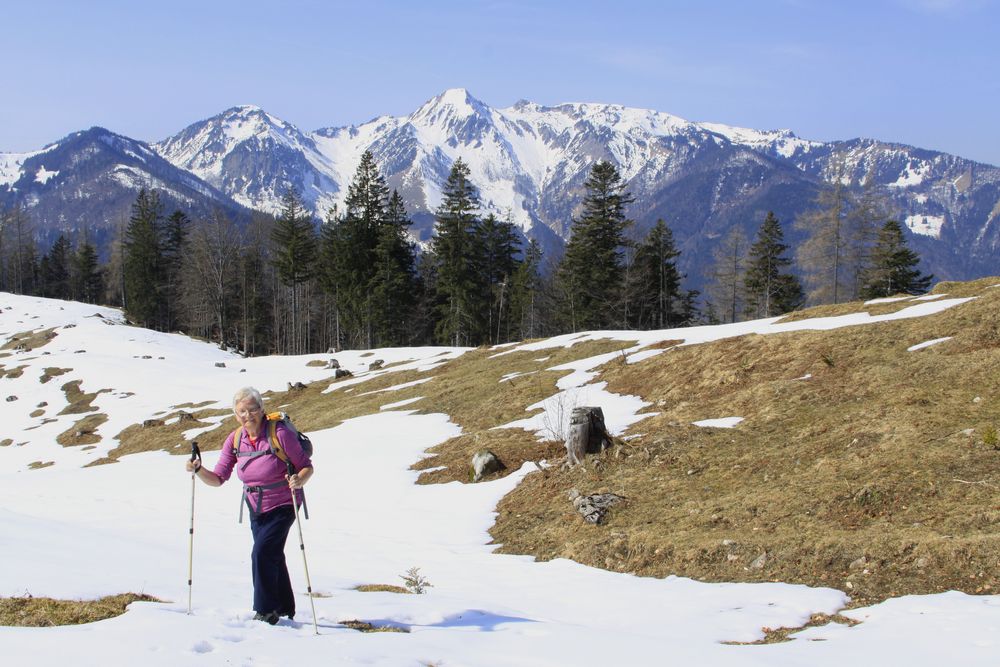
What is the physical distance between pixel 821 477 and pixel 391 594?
22.5ft

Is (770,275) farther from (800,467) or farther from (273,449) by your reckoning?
(273,449)

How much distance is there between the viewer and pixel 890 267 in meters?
46.7

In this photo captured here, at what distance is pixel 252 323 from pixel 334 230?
1772 cm

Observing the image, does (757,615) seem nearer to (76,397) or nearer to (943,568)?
(943,568)

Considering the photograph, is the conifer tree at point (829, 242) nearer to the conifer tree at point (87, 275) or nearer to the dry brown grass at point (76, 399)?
the dry brown grass at point (76, 399)

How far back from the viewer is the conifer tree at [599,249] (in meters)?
49.6

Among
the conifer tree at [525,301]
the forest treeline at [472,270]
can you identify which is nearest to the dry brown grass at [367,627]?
the forest treeline at [472,270]

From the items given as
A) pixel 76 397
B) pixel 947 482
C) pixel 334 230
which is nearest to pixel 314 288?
pixel 334 230

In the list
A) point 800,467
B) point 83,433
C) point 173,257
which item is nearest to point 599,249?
point 83,433

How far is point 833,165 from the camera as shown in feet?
138

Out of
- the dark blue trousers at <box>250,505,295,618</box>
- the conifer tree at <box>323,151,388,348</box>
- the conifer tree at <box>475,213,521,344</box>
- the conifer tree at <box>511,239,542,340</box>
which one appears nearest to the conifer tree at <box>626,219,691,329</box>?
the conifer tree at <box>511,239,542,340</box>

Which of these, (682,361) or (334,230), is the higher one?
(334,230)

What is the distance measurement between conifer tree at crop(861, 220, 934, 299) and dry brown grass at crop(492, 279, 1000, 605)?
A: 32354 mm

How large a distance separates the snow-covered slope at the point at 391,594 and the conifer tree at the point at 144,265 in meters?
57.3
